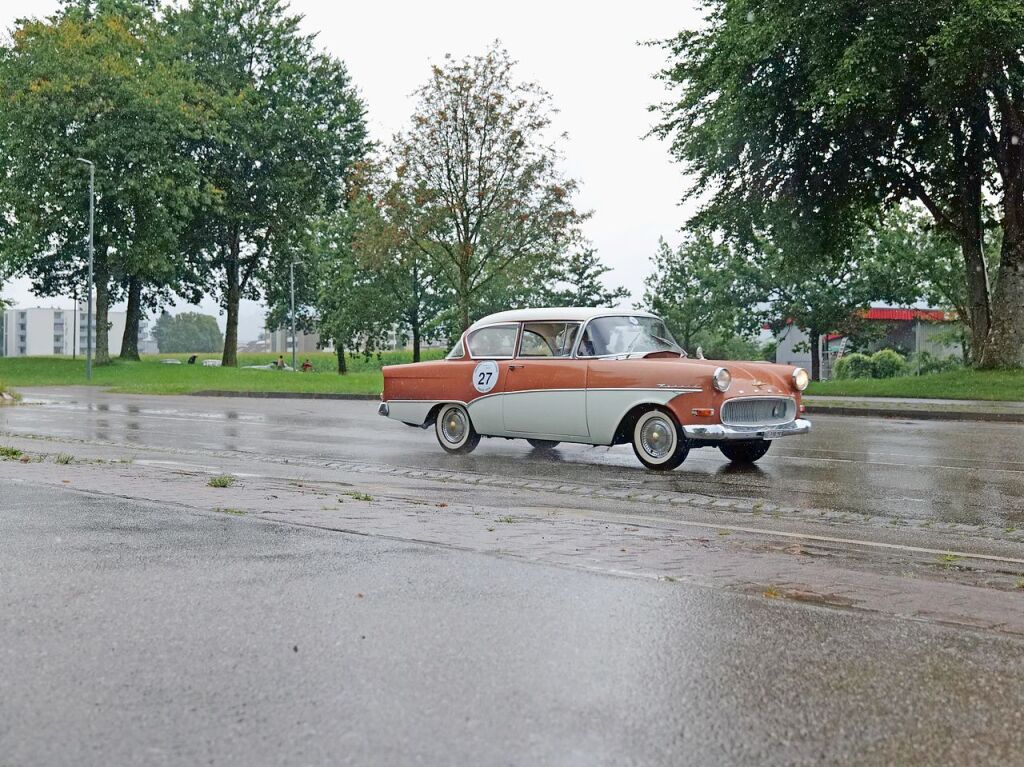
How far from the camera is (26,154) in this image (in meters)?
45.7

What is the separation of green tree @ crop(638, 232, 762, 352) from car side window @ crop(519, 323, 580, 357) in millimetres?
40285

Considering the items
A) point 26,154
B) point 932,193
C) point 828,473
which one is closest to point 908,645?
point 828,473

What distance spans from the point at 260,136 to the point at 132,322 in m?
11.6

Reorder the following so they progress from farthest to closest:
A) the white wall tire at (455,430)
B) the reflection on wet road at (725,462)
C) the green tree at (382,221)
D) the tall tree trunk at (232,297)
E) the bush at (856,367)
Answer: the tall tree trunk at (232,297)
the bush at (856,367)
the green tree at (382,221)
the white wall tire at (455,430)
the reflection on wet road at (725,462)

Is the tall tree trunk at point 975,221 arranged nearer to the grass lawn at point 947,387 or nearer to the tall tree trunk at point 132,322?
the grass lawn at point 947,387

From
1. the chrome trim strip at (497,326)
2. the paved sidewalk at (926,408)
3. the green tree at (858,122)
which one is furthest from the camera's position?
the green tree at (858,122)

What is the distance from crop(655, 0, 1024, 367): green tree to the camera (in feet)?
74.4

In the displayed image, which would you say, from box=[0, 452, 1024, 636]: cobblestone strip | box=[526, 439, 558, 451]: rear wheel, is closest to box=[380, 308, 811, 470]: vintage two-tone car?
box=[526, 439, 558, 451]: rear wheel

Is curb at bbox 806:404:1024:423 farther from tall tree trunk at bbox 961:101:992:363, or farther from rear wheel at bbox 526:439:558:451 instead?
tall tree trunk at bbox 961:101:992:363

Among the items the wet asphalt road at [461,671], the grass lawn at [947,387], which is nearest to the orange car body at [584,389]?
the wet asphalt road at [461,671]

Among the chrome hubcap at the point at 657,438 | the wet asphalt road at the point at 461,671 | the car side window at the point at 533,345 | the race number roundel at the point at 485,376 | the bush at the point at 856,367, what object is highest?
the bush at the point at 856,367

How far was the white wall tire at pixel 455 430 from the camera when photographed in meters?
12.8

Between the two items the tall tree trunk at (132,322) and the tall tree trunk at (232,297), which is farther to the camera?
the tall tree trunk at (232,297)

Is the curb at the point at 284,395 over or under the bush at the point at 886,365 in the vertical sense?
under
